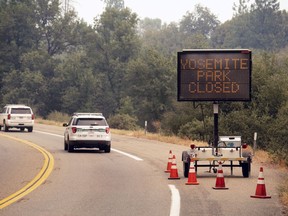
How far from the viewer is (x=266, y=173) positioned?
75.1 ft

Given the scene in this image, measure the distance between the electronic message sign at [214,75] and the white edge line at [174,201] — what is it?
422cm

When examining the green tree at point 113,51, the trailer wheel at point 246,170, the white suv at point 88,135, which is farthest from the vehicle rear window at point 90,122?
the green tree at point 113,51

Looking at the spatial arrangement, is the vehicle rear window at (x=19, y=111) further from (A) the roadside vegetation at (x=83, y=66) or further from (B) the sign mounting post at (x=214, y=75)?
(B) the sign mounting post at (x=214, y=75)

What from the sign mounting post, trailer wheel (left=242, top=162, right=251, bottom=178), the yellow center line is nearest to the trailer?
trailer wheel (left=242, top=162, right=251, bottom=178)

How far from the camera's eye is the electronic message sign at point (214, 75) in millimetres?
21797

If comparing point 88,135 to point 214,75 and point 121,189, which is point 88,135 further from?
point 121,189

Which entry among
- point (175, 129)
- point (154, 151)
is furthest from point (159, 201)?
point (175, 129)

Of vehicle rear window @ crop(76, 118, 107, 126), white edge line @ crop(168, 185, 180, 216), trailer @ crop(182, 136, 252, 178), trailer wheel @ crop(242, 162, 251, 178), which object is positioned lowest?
white edge line @ crop(168, 185, 180, 216)

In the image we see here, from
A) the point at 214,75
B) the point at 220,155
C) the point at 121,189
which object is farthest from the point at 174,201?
the point at 214,75

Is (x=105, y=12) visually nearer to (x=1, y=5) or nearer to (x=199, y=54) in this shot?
(x=1, y=5)

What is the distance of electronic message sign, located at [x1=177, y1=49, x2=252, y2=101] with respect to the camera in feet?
71.5

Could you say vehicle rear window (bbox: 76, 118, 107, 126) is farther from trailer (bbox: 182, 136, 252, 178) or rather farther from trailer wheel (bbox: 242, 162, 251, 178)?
trailer wheel (bbox: 242, 162, 251, 178)

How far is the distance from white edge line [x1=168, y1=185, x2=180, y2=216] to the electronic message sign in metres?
4.22

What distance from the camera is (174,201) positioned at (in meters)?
15.2
